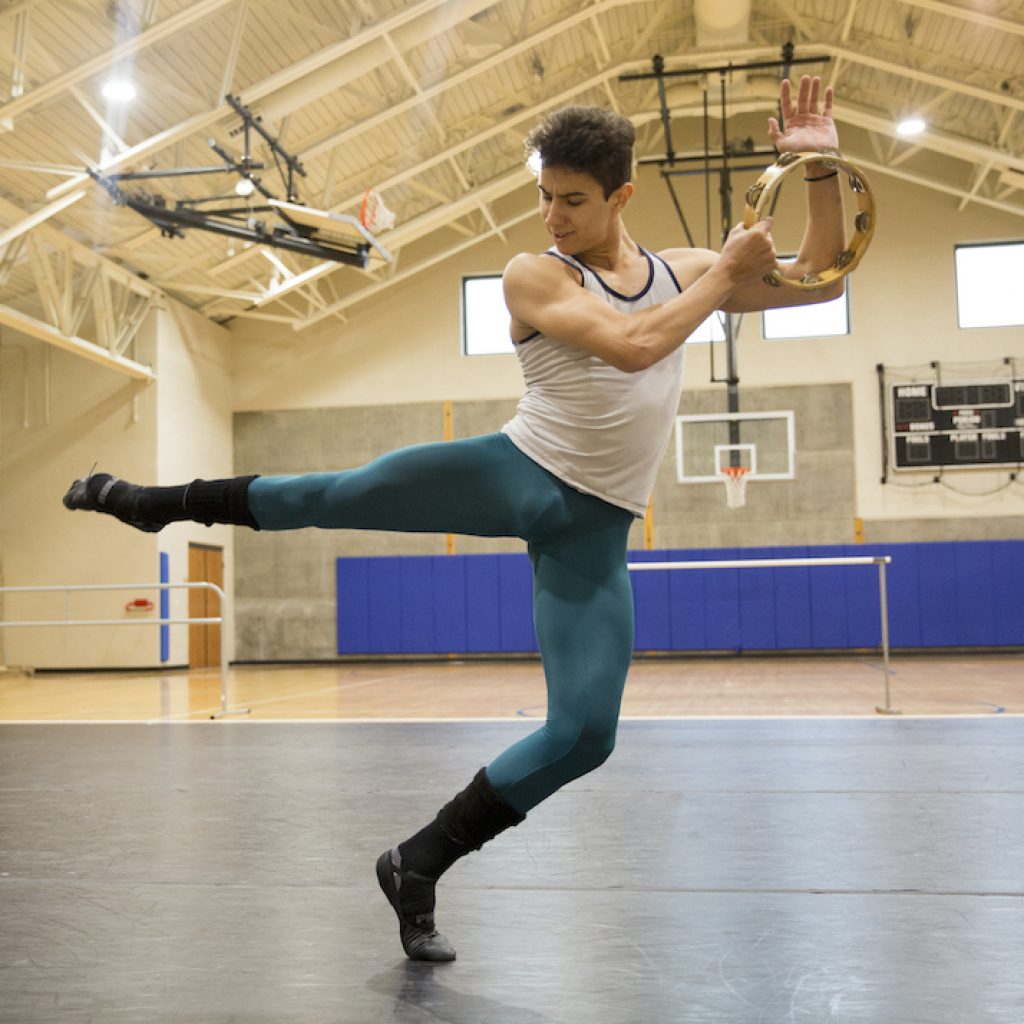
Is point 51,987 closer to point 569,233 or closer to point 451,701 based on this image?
point 569,233

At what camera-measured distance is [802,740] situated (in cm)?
473

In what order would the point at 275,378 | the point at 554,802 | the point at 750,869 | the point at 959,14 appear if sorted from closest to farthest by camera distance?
the point at 750,869
the point at 554,802
the point at 959,14
the point at 275,378

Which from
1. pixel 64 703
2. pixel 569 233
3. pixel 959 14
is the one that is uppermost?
pixel 959 14

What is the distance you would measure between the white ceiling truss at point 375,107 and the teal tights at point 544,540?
765cm

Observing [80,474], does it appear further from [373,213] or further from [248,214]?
[373,213]

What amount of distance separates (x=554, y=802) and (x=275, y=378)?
13079 mm

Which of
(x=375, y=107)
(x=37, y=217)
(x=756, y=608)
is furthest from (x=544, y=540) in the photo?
(x=756, y=608)

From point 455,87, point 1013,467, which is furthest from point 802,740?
point 1013,467

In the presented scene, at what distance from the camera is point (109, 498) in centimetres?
211

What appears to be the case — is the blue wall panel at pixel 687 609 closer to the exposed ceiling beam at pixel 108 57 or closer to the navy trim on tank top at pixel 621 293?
the exposed ceiling beam at pixel 108 57

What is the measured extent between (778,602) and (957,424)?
10.5ft

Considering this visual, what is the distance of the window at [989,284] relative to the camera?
14.2m

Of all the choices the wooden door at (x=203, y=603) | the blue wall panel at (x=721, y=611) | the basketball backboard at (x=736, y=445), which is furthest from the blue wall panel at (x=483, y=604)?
the wooden door at (x=203, y=603)

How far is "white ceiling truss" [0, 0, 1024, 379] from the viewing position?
9211 mm
